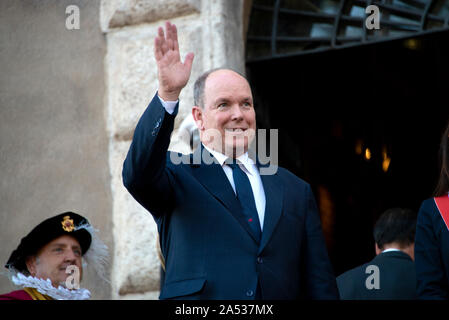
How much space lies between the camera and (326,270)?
8.38ft

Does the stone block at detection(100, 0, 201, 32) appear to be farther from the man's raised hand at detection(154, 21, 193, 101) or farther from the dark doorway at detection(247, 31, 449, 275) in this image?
the man's raised hand at detection(154, 21, 193, 101)

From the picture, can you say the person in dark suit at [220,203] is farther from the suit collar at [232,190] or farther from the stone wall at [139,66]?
the stone wall at [139,66]

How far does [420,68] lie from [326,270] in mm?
5444

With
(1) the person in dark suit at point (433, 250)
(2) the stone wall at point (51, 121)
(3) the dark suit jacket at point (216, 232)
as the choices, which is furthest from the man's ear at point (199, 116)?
(2) the stone wall at point (51, 121)

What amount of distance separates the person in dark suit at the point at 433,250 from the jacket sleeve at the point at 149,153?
104cm

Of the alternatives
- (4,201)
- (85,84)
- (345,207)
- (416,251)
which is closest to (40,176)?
(4,201)

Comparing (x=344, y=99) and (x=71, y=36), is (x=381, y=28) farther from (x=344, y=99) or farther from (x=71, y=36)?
(x=344, y=99)

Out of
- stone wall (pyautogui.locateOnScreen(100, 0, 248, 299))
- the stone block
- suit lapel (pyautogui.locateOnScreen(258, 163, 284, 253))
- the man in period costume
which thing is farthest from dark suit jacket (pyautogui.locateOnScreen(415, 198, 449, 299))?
the stone block

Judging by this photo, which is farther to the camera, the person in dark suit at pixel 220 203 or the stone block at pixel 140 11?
the stone block at pixel 140 11

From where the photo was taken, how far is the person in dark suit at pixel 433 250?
2625mm

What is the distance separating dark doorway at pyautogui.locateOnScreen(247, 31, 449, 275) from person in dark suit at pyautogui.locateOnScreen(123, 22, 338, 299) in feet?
9.70

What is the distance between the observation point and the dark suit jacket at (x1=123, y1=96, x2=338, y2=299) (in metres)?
2.35

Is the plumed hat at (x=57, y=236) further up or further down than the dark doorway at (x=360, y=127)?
further down

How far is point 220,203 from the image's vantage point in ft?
8.21
